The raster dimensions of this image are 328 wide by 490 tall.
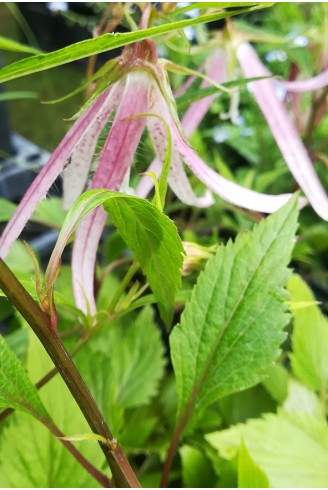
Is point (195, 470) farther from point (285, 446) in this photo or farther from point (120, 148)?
point (120, 148)

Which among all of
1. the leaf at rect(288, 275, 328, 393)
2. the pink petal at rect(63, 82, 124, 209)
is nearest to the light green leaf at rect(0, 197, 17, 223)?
the pink petal at rect(63, 82, 124, 209)

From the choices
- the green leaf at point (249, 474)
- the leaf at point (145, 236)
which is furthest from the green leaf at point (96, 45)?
the green leaf at point (249, 474)

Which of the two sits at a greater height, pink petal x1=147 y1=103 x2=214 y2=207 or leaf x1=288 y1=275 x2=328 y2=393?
pink petal x1=147 y1=103 x2=214 y2=207

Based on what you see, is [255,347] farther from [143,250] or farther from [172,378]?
[172,378]

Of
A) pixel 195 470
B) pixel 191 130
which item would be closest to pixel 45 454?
pixel 195 470

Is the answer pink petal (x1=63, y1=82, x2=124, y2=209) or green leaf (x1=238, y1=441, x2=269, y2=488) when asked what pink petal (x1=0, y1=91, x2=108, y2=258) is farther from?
green leaf (x1=238, y1=441, x2=269, y2=488)

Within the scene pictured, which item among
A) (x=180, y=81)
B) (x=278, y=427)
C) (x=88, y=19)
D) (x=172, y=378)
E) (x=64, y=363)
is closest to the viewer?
(x=64, y=363)

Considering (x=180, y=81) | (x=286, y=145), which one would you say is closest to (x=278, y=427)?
(x=286, y=145)
